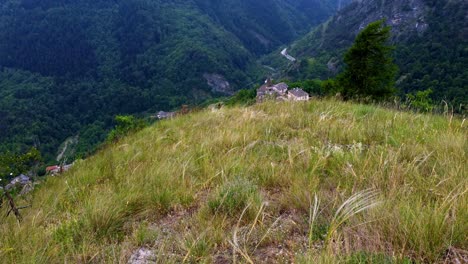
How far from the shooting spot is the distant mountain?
5797 centimetres

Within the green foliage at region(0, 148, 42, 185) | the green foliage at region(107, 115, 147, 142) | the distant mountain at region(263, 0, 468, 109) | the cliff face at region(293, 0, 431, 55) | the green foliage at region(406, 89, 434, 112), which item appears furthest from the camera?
the cliff face at region(293, 0, 431, 55)

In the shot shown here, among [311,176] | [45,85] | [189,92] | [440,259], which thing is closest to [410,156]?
[311,176]

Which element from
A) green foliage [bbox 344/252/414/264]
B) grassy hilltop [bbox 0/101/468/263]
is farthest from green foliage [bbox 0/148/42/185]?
green foliage [bbox 344/252/414/264]

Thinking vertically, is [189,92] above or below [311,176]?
below

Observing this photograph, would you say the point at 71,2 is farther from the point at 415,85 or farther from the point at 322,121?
the point at 322,121

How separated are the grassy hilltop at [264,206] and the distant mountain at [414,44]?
4175cm

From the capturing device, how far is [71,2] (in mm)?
174125

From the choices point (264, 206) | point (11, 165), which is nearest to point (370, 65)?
point (264, 206)

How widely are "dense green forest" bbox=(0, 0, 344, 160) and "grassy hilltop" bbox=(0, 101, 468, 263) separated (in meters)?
77.6

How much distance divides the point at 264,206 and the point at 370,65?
22.4 meters

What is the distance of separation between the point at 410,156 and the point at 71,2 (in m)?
212

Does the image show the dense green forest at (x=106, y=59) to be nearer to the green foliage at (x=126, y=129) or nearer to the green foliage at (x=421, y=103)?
the green foliage at (x=126, y=129)

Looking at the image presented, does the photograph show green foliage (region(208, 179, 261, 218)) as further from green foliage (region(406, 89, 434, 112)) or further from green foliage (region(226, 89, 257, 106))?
green foliage (region(226, 89, 257, 106))

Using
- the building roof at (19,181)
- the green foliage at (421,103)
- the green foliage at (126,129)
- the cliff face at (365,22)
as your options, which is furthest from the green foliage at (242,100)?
the cliff face at (365,22)
